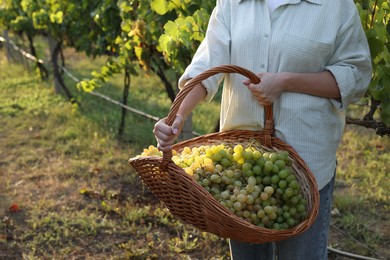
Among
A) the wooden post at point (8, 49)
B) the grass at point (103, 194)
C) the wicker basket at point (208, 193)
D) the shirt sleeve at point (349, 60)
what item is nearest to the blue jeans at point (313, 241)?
the wicker basket at point (208, 193)

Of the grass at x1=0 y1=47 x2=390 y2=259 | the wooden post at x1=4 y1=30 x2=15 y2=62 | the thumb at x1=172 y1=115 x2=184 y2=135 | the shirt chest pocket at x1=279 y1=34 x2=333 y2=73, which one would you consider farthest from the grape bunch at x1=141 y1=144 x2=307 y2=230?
the wooden post at x1=4 y1=30 x2=15 y2=62

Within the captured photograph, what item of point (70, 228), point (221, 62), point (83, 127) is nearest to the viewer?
point (221, 62)

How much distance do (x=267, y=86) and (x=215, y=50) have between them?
246mm

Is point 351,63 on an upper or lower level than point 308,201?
upper

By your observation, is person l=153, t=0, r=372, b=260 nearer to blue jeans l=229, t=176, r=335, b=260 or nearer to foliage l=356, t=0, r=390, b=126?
blue jeans l=229, t=176, r=335, b=260

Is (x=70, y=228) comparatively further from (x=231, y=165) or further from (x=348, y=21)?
(x=348, y=21)

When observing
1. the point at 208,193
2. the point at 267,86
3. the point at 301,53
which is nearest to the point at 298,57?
the point at 301,53

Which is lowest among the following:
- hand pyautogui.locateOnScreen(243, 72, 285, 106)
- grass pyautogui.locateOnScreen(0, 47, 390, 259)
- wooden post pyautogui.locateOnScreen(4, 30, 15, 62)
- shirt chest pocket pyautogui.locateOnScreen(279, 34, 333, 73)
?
wooden post pyautogui.locateOnScreen(4, 30, 15, 62)

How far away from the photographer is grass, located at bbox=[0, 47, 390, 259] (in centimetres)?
354

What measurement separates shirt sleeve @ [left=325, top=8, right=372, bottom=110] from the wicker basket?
0.79 feet

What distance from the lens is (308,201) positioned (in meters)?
1.85

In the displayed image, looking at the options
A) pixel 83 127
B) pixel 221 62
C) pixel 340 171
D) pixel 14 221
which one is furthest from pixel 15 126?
pixel 221 62

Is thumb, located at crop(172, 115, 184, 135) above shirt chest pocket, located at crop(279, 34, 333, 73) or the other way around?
the other way around

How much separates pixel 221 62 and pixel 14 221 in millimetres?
2571
